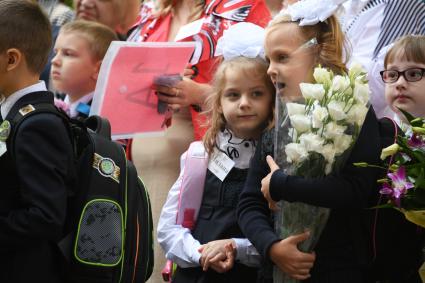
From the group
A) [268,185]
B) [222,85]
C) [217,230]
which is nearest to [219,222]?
[217,230]

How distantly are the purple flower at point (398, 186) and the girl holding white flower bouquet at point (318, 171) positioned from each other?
0.17m

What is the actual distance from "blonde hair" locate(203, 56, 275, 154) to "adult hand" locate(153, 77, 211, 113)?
0.90 ft

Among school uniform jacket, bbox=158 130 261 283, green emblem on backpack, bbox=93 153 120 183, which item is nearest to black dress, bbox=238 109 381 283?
school uniform jacket, bbox=158 130 261 283

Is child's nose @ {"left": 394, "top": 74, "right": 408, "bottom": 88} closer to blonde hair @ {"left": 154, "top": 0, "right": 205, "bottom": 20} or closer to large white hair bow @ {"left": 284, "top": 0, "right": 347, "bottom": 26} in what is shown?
large white hair bow @ {"left": 284, "top": 0, "right": 347, "bottom": 26}

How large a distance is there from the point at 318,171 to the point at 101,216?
84cm

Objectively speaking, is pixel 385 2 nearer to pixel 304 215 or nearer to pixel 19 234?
pixel 304 215

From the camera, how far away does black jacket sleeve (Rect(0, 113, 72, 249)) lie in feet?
9.80

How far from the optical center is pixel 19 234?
2.98 meters

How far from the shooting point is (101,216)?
10.2ft

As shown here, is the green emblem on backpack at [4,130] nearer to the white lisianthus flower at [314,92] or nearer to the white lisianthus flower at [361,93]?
the white lisianthus flower at [314,92]

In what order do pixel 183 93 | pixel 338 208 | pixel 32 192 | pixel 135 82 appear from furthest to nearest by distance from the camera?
pixel 183 93 < pixel 135 82 < pixel 338 208 < pixel 32 192

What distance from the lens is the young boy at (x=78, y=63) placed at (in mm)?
4922

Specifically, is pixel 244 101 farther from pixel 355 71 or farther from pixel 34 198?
pixel 34 198

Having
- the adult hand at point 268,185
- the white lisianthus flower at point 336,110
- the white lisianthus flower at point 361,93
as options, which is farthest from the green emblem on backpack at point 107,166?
the white lisianthus flower at point 361,93
